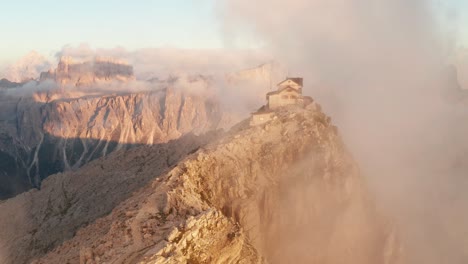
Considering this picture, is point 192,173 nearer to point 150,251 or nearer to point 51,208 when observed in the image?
point 150,251

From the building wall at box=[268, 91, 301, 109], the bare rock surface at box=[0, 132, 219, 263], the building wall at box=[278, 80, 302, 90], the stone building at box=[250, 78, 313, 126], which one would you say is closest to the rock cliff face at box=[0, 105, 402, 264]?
the bare rock surface at box=[0, 132, 219, 263]

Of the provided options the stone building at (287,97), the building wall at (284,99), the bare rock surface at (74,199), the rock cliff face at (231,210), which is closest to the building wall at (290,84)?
the stone building at (287,97)

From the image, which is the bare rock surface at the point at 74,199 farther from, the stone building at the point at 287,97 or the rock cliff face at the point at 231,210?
the stone building at the point at 287,97

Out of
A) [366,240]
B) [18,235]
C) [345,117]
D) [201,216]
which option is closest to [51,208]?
[18,235]

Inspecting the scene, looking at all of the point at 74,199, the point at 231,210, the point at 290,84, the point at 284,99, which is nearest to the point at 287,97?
the point at 284,99

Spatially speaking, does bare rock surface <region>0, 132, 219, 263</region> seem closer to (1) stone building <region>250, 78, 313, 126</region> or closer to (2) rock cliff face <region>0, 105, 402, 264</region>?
(2) rock cliff face <region>0, 105, 402, 264</region>

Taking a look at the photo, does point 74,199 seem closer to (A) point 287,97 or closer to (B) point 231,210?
(A) point 287,97
